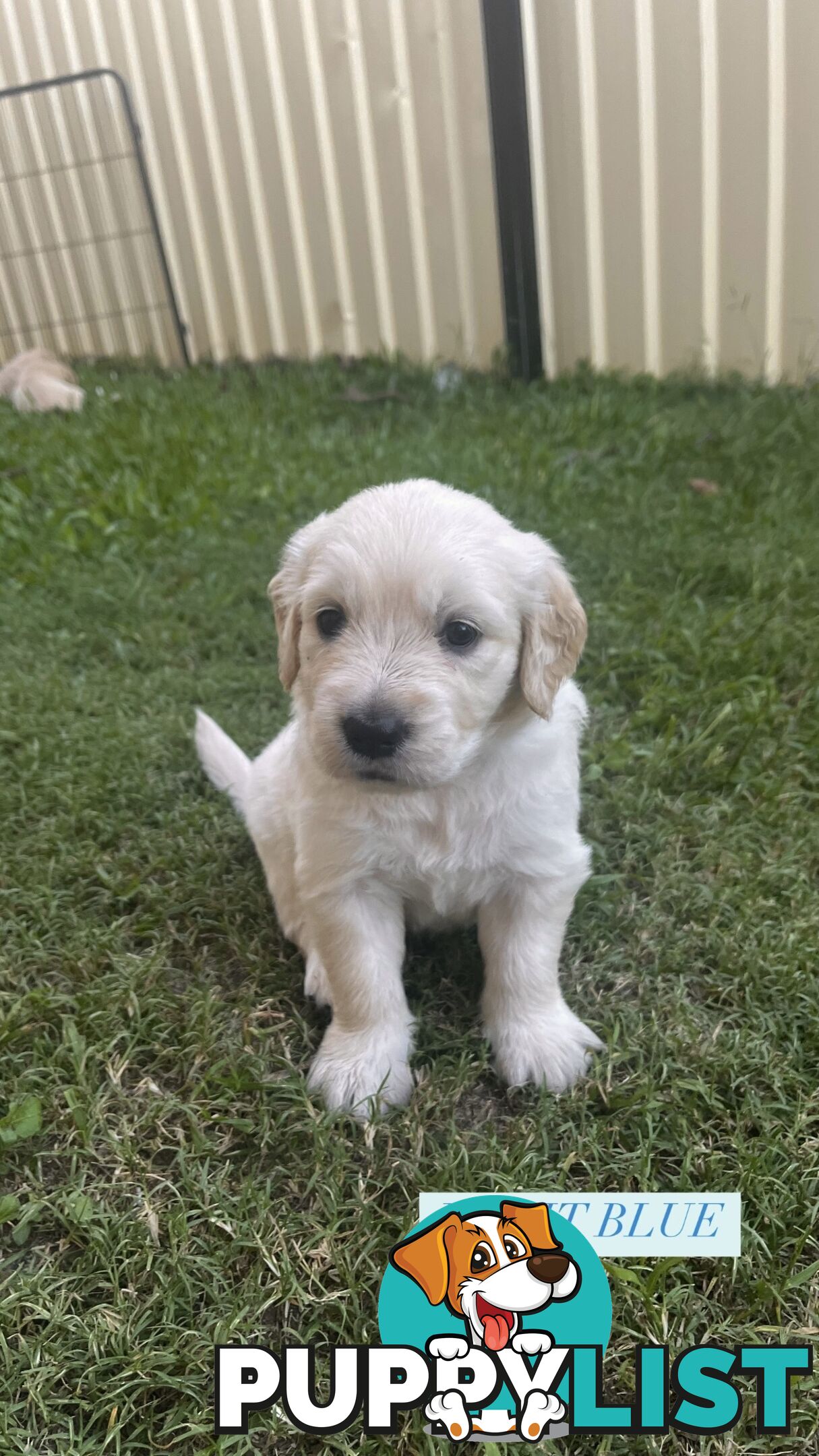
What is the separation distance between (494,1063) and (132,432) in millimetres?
4480

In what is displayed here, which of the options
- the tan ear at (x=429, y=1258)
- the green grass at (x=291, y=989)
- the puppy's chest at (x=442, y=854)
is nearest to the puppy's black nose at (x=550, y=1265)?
the tan ear at (x=429, y=1258)

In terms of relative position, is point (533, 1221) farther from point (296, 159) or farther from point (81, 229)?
point (81, 229)

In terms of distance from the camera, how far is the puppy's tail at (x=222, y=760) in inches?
109

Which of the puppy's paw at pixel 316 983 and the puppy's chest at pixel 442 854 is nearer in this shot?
the puppy's chest at pixel 442 854

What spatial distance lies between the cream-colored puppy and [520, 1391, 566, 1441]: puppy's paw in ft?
2.11

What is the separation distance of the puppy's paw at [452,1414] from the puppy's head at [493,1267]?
0.10 meters

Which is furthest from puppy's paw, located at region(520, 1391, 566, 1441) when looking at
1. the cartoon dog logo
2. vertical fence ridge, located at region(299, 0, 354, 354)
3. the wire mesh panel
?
the wire mesh panel

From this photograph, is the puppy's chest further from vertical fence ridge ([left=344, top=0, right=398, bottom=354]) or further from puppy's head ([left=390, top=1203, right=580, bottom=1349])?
vertical fence ridge ([left=344, top=0, right=398, bottom=354])

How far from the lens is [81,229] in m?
8.38

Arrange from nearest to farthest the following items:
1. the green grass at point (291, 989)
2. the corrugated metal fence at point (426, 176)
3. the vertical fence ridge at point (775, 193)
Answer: the green grass at point (291, 989), the vertical fence ridge at point (775, 193), the corrugated metal fence at point (426, 176)

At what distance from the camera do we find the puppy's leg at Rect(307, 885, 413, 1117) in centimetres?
192

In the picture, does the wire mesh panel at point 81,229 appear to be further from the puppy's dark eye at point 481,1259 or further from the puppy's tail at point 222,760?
the puppy's dark eye at point 481,1259

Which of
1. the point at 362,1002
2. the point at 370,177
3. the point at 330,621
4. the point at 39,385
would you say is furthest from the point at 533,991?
the point at 370,177

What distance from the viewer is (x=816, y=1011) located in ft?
→ 6.68
